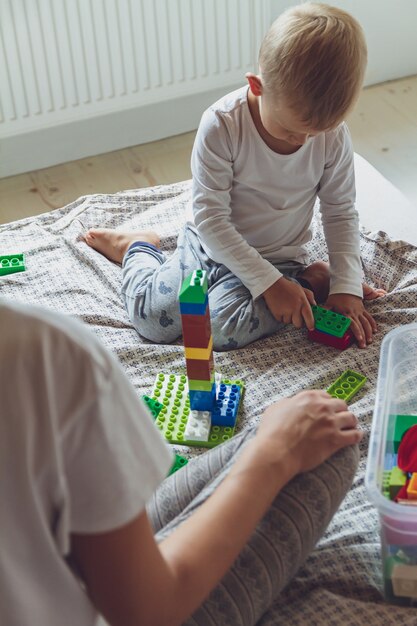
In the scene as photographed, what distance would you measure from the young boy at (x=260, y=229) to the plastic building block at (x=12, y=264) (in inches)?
8.9

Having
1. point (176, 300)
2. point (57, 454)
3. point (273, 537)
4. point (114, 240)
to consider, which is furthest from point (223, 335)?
point (57, 454)

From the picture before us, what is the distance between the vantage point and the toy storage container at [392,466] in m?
0.98

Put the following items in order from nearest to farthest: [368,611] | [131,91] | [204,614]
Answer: [204,614]
[368,611]
[131,91]

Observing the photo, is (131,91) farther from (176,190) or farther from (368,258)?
(368,258)

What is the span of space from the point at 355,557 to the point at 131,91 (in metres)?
1.64

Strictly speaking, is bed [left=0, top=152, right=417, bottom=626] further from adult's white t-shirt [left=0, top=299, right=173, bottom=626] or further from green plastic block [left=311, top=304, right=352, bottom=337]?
adult's white t-shirt [left=0, top=299, right=173, bottom=626]

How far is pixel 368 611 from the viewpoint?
0.99 metres

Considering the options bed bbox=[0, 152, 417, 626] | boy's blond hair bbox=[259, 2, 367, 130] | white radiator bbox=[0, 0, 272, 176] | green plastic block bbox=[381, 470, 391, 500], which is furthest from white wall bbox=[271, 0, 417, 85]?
green plastic block bbox=[381, 470, 391, 500]

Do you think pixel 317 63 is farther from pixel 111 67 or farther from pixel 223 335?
pixel 111 67

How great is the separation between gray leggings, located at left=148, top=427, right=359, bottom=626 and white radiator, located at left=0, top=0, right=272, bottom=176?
1574mm

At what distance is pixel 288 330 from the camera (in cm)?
154

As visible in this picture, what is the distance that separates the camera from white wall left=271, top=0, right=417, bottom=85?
2.64 meters

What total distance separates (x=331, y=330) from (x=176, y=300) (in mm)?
282

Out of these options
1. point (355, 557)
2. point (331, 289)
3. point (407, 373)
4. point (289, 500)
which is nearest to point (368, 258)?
point (331, 289)
